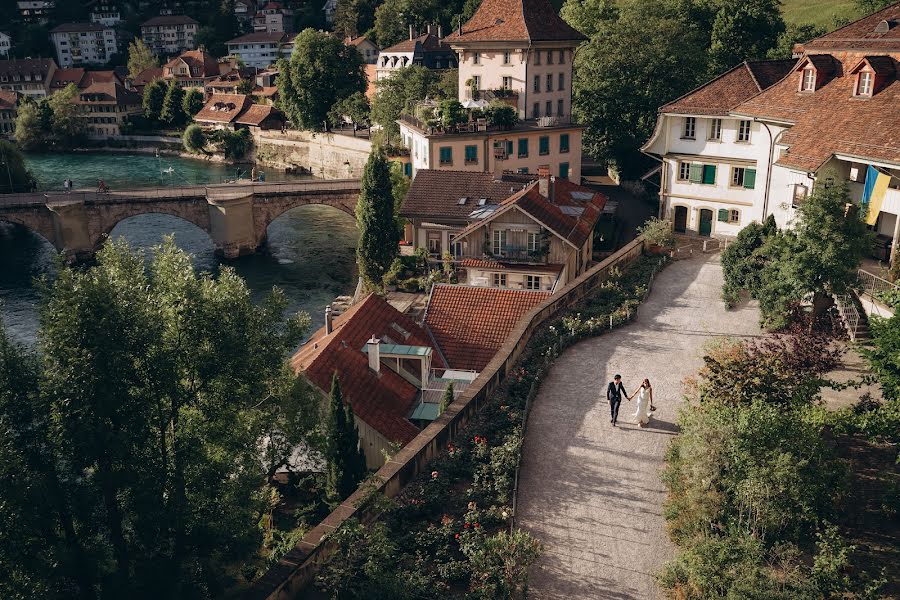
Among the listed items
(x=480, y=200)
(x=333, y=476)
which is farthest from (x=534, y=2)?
(x=333, y=476)

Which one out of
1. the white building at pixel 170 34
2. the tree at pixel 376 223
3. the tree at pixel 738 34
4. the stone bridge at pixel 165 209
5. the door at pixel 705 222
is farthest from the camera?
the white building at pixel 170 34

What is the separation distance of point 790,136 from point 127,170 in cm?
8905

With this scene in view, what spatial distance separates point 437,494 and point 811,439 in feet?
22.2

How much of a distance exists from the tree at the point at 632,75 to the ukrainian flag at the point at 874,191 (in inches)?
1332

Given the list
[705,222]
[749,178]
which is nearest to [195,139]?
[705,222]

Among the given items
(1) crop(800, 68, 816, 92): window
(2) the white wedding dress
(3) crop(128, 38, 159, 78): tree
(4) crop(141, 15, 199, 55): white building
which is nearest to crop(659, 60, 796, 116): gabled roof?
(1) crop(800, 68, 816, 92): window

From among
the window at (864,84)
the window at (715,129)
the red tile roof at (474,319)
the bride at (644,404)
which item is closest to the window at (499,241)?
the red tile roof at (474,319)

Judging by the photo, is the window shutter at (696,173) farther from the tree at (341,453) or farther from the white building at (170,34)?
the white building at (170,34)

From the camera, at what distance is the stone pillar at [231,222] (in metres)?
65.4

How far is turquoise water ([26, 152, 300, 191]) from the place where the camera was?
95.5 metres

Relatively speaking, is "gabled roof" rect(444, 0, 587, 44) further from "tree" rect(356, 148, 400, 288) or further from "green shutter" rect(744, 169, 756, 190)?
"green shutter" rect(744, 169, 756, 190)

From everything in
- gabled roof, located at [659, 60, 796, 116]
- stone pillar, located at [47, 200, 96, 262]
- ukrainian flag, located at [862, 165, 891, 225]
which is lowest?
stone pillar, located at [47, 200, 96, 262]

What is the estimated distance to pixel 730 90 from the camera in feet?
132

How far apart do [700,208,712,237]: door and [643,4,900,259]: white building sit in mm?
48
